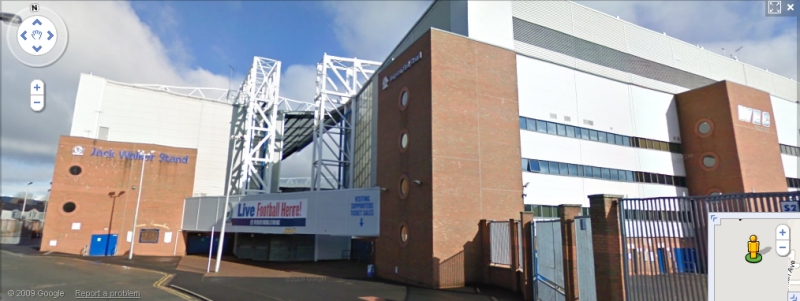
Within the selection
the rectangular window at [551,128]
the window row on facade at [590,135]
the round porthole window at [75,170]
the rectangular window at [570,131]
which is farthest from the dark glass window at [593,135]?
the round porthole window at [75,170]

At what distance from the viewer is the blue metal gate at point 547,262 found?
1346 cm

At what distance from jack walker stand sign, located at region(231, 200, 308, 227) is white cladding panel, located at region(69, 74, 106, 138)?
→ 17.1 m

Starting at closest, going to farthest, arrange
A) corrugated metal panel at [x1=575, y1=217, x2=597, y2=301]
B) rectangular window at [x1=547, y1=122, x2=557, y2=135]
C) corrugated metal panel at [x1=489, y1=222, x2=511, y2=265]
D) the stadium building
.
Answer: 1. corrugated metal panel at [x1=575, y1=217, x2=597, y2=301]
2. corrugated metal panel at [x1=489, y1=222, x2=511, y2=265]
3. the stadium building
4. rectangular window at [x1=547, y1=122, x2=557, y2=135]

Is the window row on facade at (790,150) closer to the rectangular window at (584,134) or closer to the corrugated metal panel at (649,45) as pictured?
the corrugated metal panel at (649,45)

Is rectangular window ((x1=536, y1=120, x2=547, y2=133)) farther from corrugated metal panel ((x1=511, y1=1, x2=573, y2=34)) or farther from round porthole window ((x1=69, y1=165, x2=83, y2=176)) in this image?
round porthole window ((x1=69, y1=165, x2=83, y2=176))

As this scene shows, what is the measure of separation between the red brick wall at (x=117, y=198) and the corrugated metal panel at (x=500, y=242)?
31812 mm

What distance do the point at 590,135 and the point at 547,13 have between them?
8722mm

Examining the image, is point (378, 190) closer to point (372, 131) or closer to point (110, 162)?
point (372, 131)

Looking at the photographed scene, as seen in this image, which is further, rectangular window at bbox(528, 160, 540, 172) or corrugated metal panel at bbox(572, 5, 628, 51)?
corrugated metal panel at bbox(572, 5, 628, 51)

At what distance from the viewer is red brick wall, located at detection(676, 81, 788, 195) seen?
2908cm

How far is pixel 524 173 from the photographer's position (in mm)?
22812

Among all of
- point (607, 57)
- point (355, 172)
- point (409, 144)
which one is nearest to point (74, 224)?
point (355, 172)

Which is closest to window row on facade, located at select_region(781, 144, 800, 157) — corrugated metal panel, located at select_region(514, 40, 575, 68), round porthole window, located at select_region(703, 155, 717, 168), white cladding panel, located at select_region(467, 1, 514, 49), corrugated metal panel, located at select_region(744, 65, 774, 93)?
corrugated metal panel, located at select_region(744, 65, 774, 93)

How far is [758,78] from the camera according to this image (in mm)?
40875
